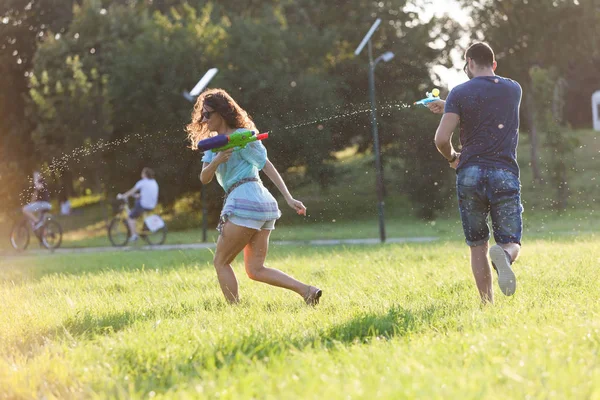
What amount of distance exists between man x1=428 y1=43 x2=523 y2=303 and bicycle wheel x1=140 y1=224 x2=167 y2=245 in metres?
15.6

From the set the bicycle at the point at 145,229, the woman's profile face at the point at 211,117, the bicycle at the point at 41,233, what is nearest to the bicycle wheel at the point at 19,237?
the bicycle at the point at 41,233

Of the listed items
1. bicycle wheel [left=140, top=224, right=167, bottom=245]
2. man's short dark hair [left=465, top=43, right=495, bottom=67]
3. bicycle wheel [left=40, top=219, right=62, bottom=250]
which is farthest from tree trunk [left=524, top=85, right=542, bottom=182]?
man's short dark hair [left=465, top=43, right=495, bottom=67]

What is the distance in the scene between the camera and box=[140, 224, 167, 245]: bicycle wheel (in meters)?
21.4

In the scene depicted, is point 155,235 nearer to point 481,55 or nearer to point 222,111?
point 222,111

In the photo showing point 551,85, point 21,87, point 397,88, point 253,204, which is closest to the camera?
point 253,204

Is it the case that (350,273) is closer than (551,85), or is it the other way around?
(350,273)

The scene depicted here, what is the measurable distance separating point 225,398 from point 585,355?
1.70 metres

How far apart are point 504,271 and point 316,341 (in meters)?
1.78

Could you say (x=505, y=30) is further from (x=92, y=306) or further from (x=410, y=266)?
(x=92, y=306)

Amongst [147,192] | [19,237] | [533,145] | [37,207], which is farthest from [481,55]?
[533,145]

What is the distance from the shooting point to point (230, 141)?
6383mm

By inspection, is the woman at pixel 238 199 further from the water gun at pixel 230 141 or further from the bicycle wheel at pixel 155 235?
the bicycle wheel at pixel 155 235

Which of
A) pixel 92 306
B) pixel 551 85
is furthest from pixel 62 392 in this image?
pixel 551 85

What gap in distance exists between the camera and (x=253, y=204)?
6.56 m
